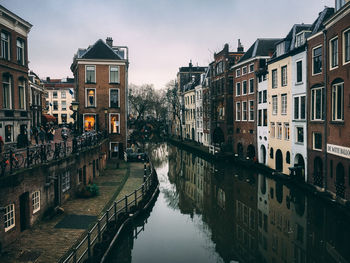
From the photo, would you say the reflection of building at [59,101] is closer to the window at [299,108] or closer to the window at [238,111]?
the window at [238,111]

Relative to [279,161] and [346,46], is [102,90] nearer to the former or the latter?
[279,161]

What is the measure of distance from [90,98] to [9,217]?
89.7 feet

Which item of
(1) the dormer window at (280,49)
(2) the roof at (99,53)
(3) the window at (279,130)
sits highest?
(2) the roof at (99,53)

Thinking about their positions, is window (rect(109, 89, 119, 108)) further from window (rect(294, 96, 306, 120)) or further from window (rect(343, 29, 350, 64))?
window (rect(343, 29, 350, 64))

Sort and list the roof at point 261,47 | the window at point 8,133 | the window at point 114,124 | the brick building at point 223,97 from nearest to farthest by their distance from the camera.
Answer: the window at point 8,133 → the roof at point 261,47 → the window at point 114,124 → the brick building at point 223,97

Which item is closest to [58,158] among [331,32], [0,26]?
[0,26]

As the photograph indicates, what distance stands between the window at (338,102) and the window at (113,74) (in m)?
26.2

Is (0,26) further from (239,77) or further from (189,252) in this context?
(239,77)

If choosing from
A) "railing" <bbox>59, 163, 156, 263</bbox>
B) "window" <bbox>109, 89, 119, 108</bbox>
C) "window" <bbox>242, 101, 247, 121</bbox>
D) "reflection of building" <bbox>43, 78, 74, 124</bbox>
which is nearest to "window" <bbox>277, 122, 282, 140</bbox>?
"window" <bbox>242, 101, 247, 121</bbox>

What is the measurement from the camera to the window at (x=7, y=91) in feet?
77.4

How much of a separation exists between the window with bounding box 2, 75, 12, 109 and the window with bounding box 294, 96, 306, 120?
25554mm

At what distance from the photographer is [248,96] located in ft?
136

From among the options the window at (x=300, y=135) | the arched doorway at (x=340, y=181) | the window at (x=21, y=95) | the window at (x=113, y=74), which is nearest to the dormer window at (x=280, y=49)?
the window at (x=300, y=135)

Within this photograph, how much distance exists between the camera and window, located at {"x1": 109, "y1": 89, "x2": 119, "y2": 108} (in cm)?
3953
